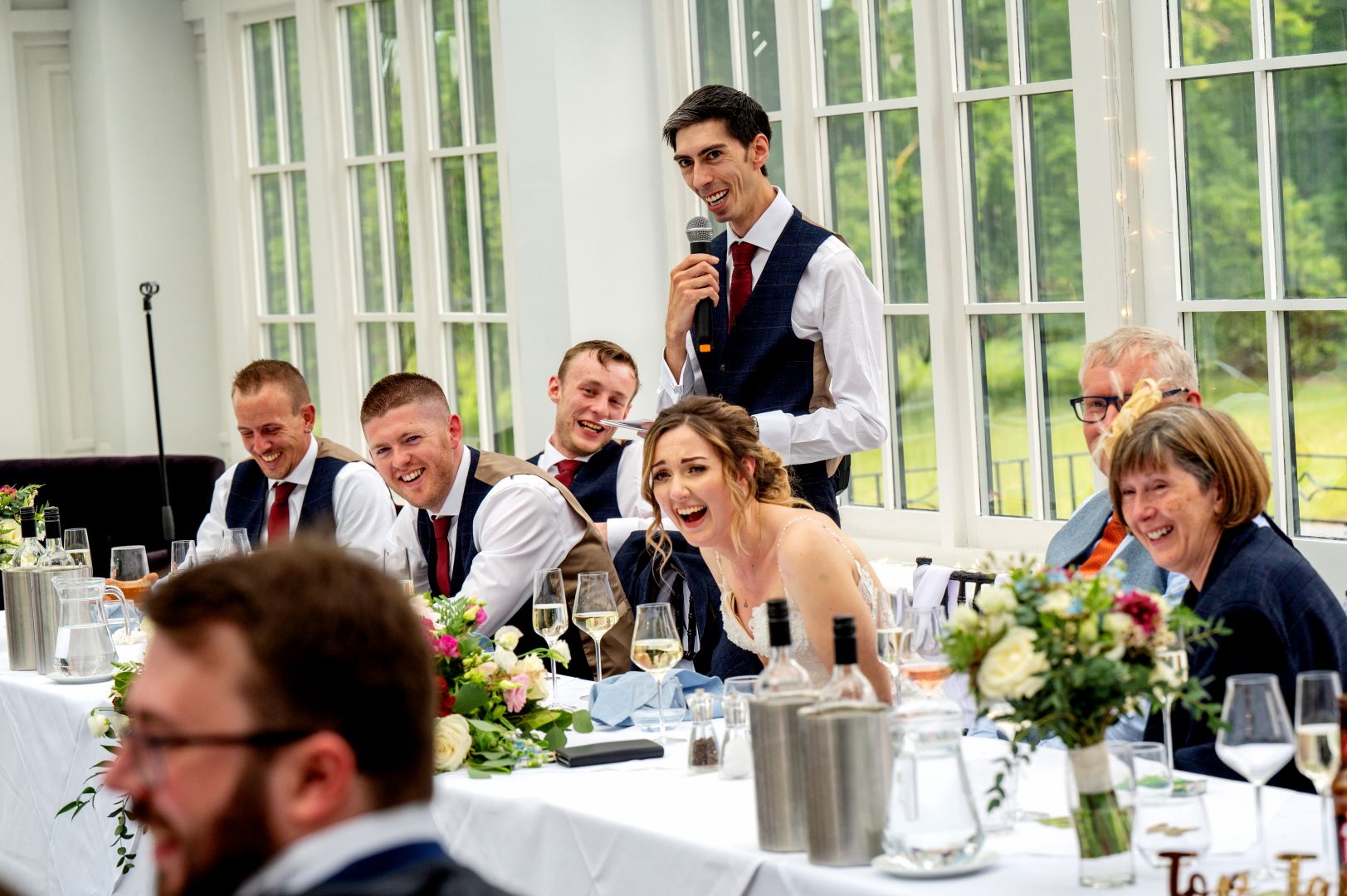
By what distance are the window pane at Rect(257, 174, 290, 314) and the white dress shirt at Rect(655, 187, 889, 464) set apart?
3.90m

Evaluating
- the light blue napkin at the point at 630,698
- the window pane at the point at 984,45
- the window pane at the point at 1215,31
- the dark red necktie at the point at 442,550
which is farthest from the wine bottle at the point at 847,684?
the window pane at the point at 984,45

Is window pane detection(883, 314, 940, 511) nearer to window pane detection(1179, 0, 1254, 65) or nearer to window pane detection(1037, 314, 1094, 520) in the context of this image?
window pane detection(1037, 314, 1094, 520)

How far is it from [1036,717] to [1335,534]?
237 centimetres

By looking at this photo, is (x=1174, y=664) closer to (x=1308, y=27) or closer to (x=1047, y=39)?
(x=1308, y=27)

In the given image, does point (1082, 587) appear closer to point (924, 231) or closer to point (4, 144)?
point (924, 231)

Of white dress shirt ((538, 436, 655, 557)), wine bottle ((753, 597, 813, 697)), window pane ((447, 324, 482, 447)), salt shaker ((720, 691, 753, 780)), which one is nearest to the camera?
wine bottle ((753, 597, 813, 697))

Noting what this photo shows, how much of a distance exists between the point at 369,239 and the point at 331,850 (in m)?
5.76

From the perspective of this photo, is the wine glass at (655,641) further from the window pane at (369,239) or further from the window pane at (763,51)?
the window pane at (369,239)

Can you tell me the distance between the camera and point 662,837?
1947 mm

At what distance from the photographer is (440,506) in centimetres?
366

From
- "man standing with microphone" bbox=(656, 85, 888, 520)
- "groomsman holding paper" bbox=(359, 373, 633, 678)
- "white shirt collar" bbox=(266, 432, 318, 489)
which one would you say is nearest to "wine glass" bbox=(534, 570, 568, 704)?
"groomsman holding paper" bbox=(359, 373, 633, 678)

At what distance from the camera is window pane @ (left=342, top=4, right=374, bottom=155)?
6.47 metres

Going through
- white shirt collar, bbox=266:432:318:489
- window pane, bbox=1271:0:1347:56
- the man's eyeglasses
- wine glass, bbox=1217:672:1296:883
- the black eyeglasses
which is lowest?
wine glass, bbox=1217:672:1296:883

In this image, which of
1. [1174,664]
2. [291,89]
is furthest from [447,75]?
[1174,664]
